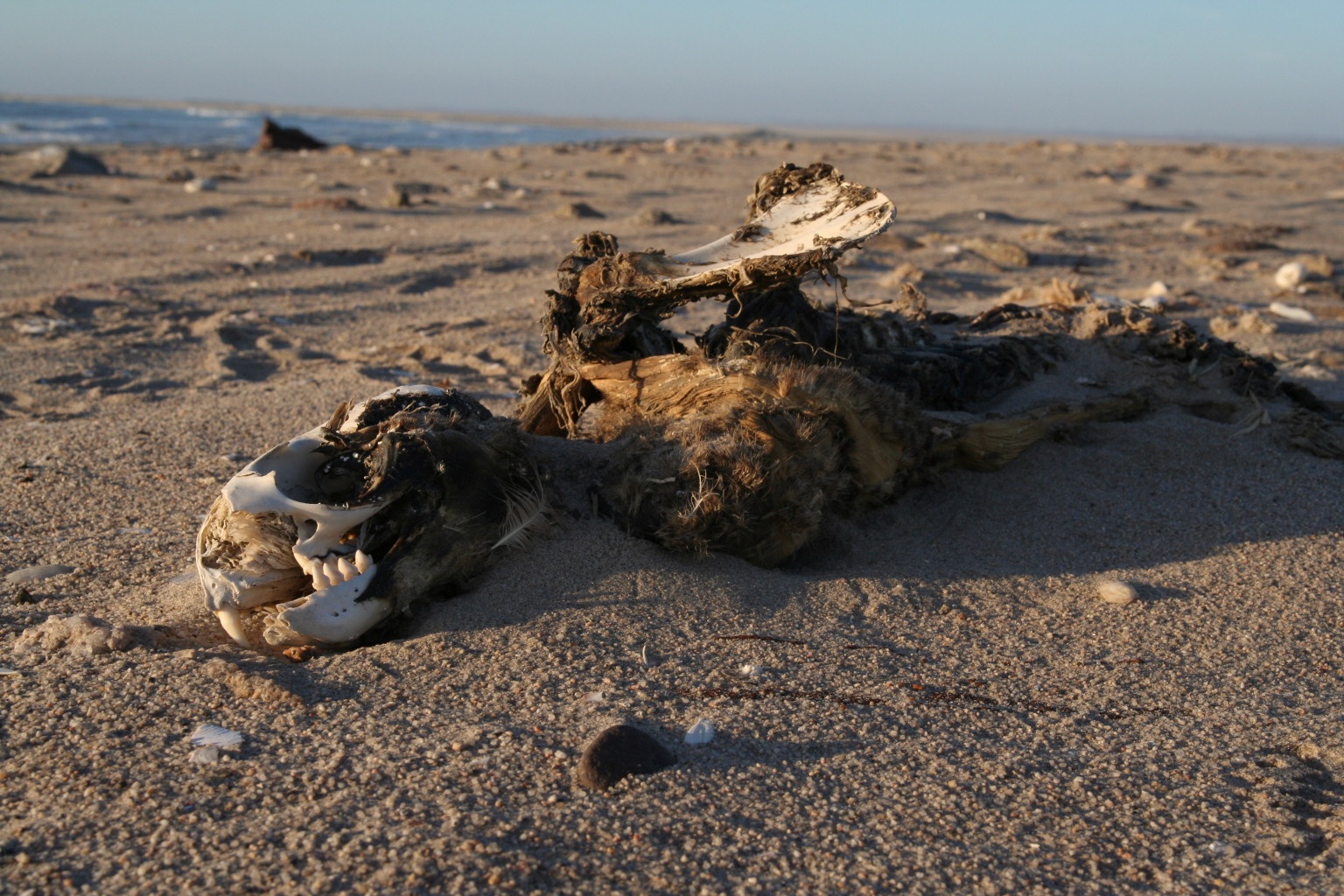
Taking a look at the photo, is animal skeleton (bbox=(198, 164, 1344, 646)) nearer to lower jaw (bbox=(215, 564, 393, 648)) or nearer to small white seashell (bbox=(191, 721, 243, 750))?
lower jaw (bbox=(215, 564, 393, 648))

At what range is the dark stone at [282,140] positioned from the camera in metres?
20.5

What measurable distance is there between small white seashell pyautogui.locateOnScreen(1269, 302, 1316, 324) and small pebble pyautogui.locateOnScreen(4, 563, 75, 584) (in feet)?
23.7

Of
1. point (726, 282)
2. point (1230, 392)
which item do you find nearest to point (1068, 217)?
point (1230, 392)

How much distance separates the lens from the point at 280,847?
185 centimetres

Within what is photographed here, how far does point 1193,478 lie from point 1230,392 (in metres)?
0.88

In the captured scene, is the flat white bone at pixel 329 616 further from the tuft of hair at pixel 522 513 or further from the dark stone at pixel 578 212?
the dark stone at pixel 578 212

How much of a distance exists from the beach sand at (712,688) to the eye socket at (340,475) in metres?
0.40

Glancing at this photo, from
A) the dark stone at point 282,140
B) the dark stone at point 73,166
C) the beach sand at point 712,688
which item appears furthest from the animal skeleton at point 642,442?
the dark stone at point 282,140

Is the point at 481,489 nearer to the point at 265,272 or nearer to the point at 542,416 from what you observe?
the point at 542,416

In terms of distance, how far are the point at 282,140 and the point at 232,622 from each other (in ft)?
66.9

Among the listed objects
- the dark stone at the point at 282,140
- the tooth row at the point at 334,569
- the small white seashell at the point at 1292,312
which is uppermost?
the dark stone at the point at 282,140

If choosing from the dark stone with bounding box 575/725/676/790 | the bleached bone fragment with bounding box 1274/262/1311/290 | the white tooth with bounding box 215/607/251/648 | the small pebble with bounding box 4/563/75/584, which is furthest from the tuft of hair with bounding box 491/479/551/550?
the bleached bone fragment with bounding box 1274/262/1311/290

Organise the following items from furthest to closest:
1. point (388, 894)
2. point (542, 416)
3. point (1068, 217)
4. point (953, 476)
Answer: point (1068, 217) → point (953, 476) → point (542, 416) → point (388, 894)

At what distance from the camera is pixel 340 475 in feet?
8.96
